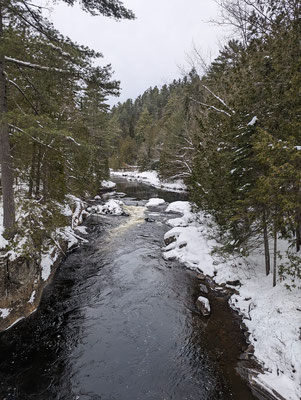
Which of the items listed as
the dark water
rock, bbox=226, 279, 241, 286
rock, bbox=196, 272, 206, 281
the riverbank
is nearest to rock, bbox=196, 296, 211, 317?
the dark water

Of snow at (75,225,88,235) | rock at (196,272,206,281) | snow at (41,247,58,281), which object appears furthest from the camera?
snow at (75,225,88,235)

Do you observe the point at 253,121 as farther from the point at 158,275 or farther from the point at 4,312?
the point at 4,312

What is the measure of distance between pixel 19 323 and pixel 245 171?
9213mm

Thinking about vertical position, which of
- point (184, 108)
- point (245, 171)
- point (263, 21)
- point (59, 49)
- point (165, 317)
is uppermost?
point (184, 108)

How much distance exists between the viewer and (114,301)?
28.1ft

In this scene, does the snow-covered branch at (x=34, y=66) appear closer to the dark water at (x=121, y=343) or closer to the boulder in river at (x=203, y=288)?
the dark water at (x=121, y=343)

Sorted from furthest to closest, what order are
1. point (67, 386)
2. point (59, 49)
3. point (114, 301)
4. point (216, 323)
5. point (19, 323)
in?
1. point (114, 301)
2. point (216, 323)
3. point (19, 323)
4. point (59, 49)
5. point (67, 386)

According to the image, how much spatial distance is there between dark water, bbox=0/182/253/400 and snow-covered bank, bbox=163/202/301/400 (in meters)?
0.63

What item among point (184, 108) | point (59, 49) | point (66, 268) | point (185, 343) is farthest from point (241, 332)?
point (184, 108)

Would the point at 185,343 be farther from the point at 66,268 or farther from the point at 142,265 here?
the point at 66,268

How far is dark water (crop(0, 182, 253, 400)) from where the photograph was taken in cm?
524

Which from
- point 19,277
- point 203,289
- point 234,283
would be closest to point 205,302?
point 203,289

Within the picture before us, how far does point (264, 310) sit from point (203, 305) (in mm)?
2051

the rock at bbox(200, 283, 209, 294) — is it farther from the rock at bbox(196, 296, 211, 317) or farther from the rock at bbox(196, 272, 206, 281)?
the rock at bbox(196, 296, 211, 317)
